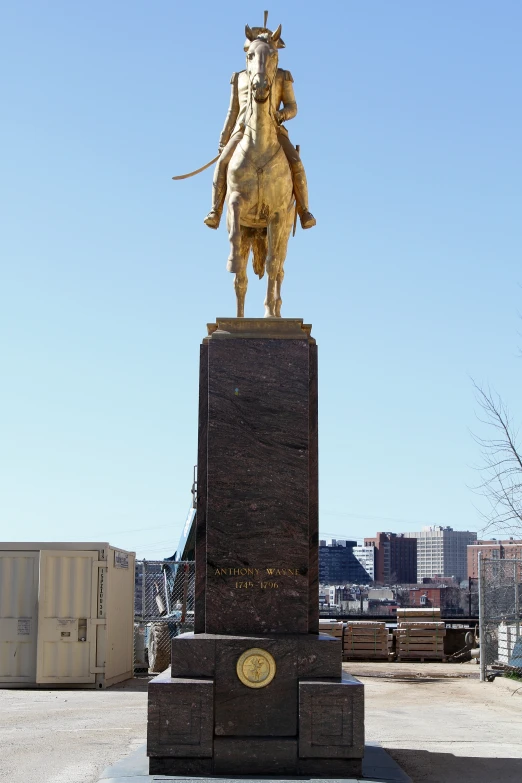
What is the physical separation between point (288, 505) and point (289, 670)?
4.80 ft

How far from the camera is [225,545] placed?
9797mm

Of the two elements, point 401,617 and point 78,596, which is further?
point 401,617

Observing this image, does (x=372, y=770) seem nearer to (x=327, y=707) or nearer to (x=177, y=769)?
(x=327, y=707)

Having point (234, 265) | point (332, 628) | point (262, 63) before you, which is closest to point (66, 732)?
point (234, 265)

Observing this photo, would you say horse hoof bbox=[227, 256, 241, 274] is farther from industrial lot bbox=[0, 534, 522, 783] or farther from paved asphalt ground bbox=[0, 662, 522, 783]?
paved asphalt ground bbox=[0, 662, 522, 783]

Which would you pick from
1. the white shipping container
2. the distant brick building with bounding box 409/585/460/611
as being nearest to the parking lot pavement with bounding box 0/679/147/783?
the white shipping container

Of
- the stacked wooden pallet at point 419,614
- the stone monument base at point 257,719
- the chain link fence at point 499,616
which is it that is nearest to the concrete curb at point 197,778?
the stone monument base at point 257,719

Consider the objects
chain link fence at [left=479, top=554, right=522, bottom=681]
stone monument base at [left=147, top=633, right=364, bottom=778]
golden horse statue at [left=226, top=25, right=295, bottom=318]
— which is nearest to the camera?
stone monument base at [left=147, top=633, right=364, bottom=778]

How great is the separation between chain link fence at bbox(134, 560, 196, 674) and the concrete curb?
12654mm

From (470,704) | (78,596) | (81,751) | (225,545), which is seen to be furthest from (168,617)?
(225,545)

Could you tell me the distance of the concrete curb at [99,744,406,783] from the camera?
878 centimetres

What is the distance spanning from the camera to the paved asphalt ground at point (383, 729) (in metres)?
10.2

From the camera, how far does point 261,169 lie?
433 inches

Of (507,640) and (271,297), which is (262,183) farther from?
(507,640)
